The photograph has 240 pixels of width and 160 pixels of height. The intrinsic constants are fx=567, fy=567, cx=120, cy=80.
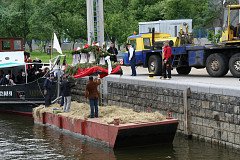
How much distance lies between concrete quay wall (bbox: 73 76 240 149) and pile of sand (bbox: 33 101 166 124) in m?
1.20

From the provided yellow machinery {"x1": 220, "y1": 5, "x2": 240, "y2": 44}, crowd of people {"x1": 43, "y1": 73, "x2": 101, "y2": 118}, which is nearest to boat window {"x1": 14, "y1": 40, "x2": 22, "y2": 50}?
crowd of people {"x1": 43, "y1": 73, "x2": 101, "y2": 118}

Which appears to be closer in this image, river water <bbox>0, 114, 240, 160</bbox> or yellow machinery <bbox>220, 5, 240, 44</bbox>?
river water <bbox>0, 114, 240, 160</bbox>

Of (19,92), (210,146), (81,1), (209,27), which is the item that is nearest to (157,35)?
(19,92)

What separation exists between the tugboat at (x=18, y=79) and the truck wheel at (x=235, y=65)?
330 inches

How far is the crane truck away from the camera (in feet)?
72.9

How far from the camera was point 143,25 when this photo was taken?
4056 centimetres

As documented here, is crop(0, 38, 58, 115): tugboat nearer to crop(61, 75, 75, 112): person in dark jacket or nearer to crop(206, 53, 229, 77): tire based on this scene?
crop(61, 75, 75, 112): person in dark jacket

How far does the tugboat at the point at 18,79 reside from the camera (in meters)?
26.6

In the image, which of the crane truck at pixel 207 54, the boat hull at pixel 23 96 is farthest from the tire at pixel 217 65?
the boat hull at pixel 23 96

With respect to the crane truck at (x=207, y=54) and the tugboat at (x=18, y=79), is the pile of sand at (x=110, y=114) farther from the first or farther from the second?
the crane truck at (x=207, y=54)

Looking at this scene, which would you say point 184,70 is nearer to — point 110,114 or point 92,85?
point 110,114

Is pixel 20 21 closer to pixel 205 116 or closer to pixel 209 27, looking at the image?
pixel 209 27

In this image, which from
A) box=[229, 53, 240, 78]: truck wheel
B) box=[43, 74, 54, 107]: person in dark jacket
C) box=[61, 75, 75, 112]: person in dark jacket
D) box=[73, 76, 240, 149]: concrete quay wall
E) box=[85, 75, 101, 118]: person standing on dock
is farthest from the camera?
box=[43, 74, 54, 107]: person in dark jacket

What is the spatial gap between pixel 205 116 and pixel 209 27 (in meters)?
40.2
